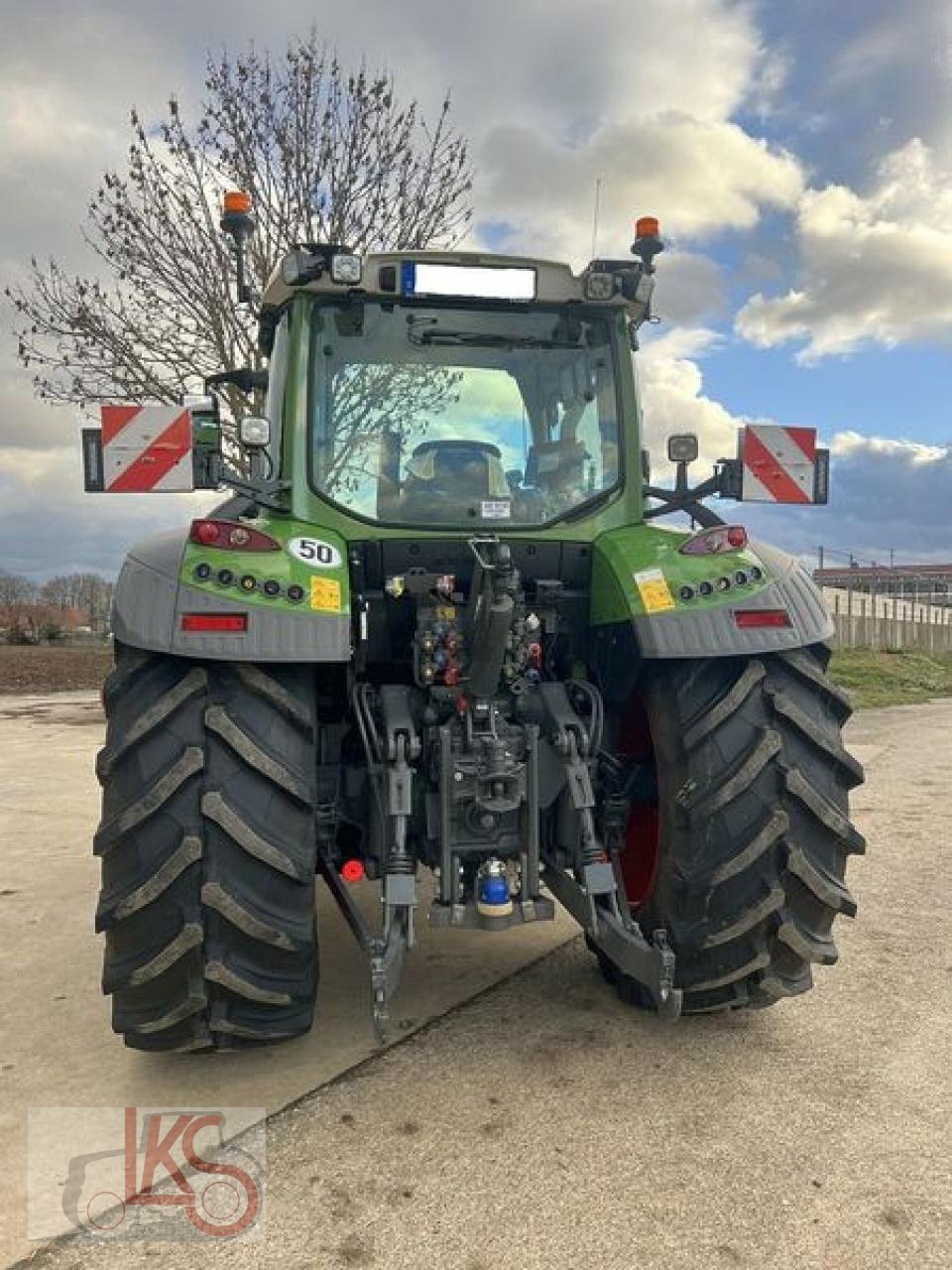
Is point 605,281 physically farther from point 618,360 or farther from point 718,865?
point 718,865

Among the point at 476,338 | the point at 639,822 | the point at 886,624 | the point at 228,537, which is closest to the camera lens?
the point at 228,537

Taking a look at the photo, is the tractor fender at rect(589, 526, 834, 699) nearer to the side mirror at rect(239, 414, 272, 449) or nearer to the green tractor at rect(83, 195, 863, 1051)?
the green tractor at rect(83, 195, 863, 1051)

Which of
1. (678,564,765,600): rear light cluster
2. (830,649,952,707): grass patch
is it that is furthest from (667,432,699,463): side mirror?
(830,649,952,707): grass patch

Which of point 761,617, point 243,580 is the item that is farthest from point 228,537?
point 761,617

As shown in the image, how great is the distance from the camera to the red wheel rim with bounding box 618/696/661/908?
369cm

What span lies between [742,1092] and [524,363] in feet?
8.43

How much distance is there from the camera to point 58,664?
21.5 meters

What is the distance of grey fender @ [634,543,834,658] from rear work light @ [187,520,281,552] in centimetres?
122

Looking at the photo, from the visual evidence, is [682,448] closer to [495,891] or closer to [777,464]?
[777,464]

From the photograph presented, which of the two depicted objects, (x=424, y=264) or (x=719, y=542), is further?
(x=424, y=264)

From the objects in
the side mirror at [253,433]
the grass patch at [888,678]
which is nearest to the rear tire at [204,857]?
the side mirror at [253,433]

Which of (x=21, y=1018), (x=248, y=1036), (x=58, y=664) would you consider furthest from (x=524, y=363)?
(x=58, y=664)

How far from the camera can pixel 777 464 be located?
3.68 m

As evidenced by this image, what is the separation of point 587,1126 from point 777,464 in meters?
2.37
